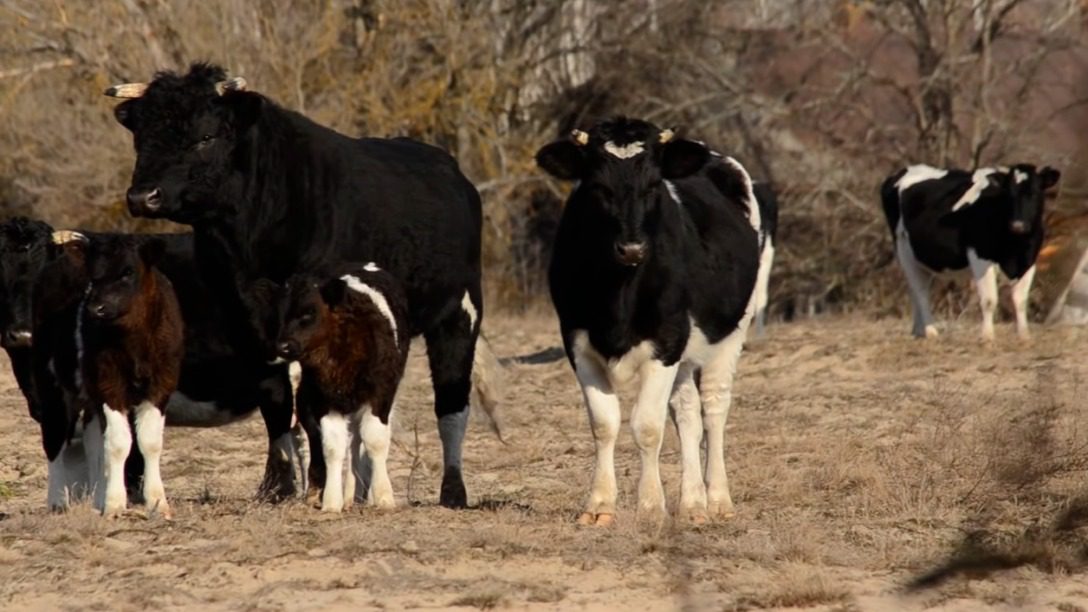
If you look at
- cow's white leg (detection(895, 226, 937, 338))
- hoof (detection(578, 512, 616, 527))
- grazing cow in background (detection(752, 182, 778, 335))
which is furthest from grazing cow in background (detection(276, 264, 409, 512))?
cow's white leg (detection(895, 226, 937, 338))

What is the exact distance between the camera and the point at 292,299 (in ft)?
32.4

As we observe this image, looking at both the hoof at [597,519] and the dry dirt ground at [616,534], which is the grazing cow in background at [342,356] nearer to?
the dry dirt ground at [616,534]

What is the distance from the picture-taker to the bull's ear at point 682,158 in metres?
10.4

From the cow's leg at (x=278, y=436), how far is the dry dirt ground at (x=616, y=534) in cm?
28

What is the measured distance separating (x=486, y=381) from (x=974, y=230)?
34.3 ft

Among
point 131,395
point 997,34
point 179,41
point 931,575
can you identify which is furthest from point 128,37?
point 931,575

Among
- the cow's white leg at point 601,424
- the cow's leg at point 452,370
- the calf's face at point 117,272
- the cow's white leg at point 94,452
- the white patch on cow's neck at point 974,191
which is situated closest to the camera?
the calf's face at point 117,272

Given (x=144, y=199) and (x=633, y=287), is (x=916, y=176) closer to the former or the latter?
(x=633, y=287)

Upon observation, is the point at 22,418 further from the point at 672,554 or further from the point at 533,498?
the point at 672,554

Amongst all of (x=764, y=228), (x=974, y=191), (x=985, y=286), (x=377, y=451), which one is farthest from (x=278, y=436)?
(x=974, y=191)

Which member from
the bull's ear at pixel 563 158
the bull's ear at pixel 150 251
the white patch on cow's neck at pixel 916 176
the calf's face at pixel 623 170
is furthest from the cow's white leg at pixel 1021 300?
the bull's ear at pixel 150 251

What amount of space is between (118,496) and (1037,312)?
60.4 feet

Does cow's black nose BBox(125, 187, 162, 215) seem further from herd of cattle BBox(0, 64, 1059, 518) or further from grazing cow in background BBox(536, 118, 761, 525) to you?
grazing cow in background BBox(536, 118, 761, 525)

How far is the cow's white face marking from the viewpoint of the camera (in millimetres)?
11859
